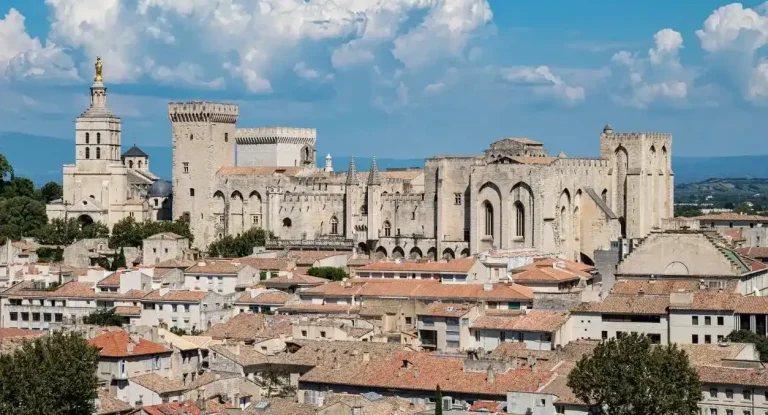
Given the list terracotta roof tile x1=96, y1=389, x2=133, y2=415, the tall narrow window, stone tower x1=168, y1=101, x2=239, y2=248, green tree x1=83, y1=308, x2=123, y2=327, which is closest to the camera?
terracotta roof tile x1=96, y1=389, x2=133, y2=415

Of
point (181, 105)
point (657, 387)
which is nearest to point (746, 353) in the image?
point (657, 387)

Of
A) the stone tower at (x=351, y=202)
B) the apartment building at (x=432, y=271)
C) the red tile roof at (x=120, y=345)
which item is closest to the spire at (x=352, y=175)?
the stone tower at (x=351, y=202)

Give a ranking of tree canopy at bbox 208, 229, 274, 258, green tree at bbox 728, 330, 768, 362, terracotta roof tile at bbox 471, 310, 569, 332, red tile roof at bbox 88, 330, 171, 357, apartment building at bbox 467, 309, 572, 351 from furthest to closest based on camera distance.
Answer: tree canopy at bbox 208, 229, 274, 258
terracotta roof tile at bbox 471, 310, 569, 332
apartment building at bbox 467, 309, 572, 351
green tree at bbox 728, 330, 768, 362
red tile roof at bbox 88, 330, 171, 357

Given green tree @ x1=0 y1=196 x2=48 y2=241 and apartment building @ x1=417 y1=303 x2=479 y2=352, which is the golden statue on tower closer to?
green tree @ x1=0 y1=196 x2=48 y2=241

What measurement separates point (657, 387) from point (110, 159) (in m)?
68.3

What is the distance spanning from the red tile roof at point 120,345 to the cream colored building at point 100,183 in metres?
47.6

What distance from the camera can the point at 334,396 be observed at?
51312mm

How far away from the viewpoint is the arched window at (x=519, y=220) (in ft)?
300

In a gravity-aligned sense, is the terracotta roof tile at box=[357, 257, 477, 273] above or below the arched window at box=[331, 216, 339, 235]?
below

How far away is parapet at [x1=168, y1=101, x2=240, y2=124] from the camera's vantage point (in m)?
106

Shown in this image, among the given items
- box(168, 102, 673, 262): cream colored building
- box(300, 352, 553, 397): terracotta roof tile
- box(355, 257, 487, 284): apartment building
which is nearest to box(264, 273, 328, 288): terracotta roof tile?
box(355, 257, 487, 284): apartment building

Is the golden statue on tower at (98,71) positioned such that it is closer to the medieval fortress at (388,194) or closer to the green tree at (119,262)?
the medieval fortress at (388,194)

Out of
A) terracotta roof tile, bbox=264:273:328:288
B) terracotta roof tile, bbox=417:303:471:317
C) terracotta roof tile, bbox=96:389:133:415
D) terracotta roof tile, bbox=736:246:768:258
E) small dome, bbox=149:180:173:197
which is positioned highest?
small dome, bbox=149:180:173:197

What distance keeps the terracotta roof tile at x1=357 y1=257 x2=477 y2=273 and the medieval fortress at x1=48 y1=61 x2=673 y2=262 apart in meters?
12.6
